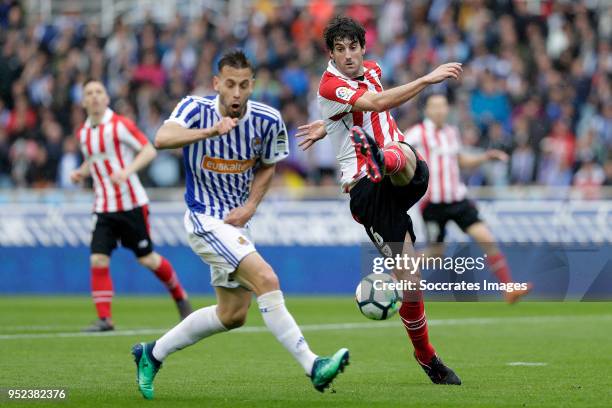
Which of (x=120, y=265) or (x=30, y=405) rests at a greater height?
(x=30, y=405)

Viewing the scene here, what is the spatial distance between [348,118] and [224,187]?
1045mm

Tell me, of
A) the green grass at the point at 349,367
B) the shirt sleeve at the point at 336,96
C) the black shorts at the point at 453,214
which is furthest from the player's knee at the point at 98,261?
the shirt sleeve at the point at 336,96

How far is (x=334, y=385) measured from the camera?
841cm

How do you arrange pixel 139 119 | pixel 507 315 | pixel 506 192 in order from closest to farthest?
pixel 507 315 < pixel 506 192 < pixel 139 119

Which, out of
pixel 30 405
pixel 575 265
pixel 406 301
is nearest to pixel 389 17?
pixel 575 265

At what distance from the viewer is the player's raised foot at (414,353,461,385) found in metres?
8.41

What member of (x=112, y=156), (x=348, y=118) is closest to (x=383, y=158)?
(x=348, y=118)

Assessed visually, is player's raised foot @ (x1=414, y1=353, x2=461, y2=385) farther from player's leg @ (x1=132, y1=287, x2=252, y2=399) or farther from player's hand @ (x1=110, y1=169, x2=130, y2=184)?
player's hand @ (x1=110, y1=169, x2=130, y2=184)

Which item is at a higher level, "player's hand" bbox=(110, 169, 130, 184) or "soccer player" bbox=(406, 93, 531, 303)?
"player's hand" bbox=(110, 169, 130, 184)

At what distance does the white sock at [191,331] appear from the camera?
794cm

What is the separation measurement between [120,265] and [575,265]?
25.3 ft

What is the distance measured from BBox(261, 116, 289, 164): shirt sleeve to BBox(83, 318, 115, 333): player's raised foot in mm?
5271

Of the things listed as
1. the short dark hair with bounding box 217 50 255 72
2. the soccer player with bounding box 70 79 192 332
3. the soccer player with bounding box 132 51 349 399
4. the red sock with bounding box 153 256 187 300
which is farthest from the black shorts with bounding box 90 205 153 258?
the short dark hair with bounding box 217 50 255 72

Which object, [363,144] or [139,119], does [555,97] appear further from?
[363,144]
